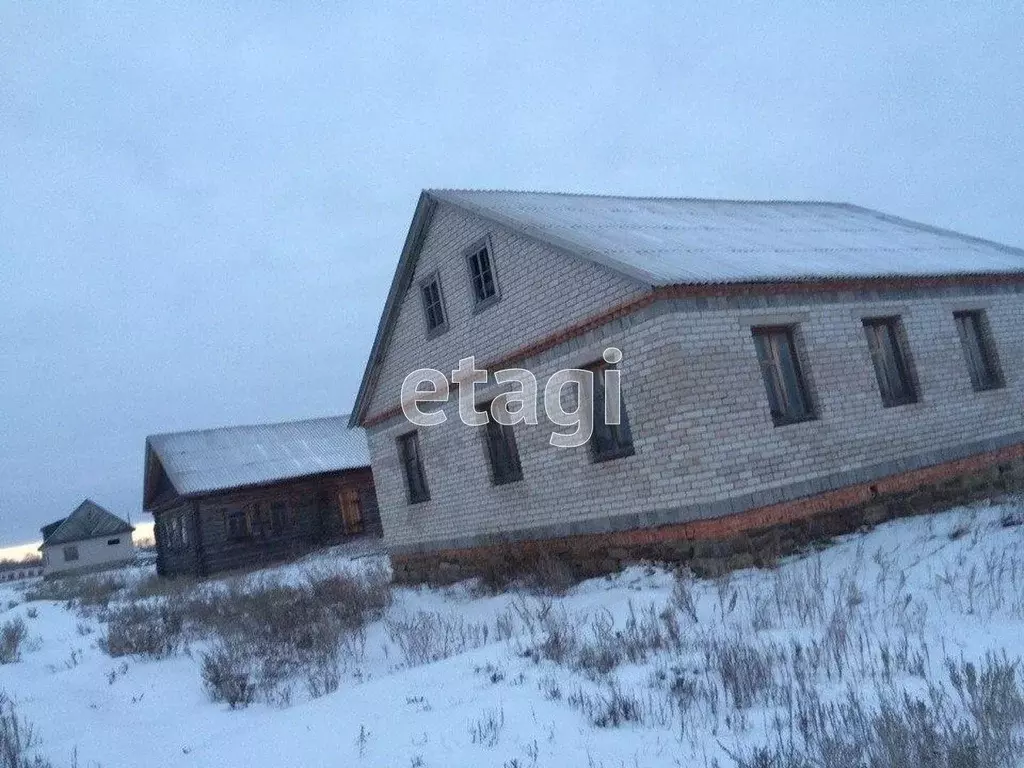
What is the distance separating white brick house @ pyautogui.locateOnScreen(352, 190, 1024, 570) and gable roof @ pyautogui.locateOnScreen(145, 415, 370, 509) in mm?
13796

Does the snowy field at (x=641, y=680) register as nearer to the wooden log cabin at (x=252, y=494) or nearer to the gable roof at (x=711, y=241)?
the gable roof at (x=711, y=241)

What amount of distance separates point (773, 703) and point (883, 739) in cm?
108

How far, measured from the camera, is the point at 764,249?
39.9 ft

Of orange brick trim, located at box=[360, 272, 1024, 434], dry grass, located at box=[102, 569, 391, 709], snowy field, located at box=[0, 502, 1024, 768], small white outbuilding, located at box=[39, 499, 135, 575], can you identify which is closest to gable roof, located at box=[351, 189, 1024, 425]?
orange brick trim, located at box=[360, 272, 1024, 434]

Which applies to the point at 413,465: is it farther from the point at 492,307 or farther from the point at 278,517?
the point at 278,517

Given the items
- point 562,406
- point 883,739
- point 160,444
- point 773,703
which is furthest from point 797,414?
point 160,444

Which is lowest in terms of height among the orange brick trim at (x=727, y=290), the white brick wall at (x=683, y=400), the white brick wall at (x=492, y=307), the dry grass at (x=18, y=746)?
the dry grass at (x=18, y=746)

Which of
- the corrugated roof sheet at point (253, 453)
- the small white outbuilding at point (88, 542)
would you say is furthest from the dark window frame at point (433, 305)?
the small white outbuilding at point (88, 542)

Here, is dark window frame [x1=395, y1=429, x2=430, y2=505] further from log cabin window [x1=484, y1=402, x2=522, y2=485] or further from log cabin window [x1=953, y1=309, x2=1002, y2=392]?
log cabin window [x1=953, y1=309, x2=1002, y2=392]

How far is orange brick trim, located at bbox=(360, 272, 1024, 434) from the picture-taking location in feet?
31.8

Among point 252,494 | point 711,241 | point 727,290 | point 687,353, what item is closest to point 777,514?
point 687,353

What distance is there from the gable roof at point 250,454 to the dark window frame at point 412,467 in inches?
489

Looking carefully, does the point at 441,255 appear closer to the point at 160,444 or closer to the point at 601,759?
the point at 601,759

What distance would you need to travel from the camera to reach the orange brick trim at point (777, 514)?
30.9 ft
